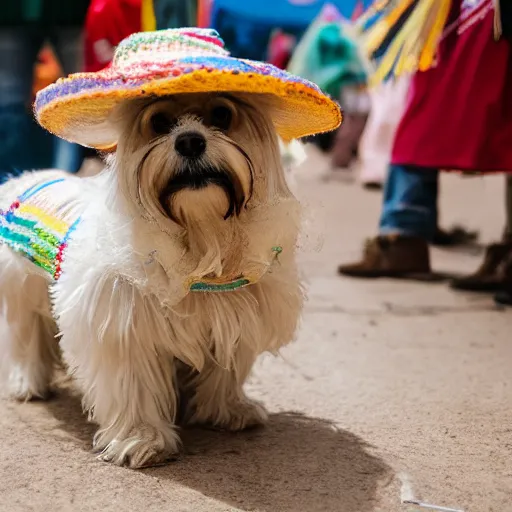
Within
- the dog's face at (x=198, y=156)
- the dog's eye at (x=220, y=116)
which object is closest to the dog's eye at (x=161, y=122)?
the dog's face at (x=198, y=156)

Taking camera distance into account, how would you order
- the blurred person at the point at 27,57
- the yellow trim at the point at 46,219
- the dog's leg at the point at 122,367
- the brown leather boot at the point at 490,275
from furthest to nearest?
the blurred person at the point at 27,57 → the brown leather boot at the point at 490,275 → the yellow trim at the point at 46,219 → the dog's leg at the point at 122,367

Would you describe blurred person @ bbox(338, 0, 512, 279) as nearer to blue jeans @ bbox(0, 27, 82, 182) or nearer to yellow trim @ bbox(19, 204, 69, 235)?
yellow trim @ bbox(19, 204, 69, 235)

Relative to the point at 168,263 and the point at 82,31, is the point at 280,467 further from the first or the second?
the point at 82,31

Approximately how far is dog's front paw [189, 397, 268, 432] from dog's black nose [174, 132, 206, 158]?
2.63 ft

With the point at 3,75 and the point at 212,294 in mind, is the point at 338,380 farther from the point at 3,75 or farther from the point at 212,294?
the point at 3,75

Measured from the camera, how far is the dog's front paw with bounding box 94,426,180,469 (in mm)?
2141

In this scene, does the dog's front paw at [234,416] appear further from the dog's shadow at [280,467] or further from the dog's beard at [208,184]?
the dog's beard at [208,184]

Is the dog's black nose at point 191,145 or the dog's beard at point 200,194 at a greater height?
the dog's black nose at point 191,145

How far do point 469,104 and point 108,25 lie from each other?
1.77m

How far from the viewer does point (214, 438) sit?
2383 mm

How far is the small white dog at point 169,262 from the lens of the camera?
6.64ft

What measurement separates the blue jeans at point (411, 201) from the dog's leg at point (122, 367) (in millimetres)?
2483

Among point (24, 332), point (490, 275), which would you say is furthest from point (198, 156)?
point (490, 275)

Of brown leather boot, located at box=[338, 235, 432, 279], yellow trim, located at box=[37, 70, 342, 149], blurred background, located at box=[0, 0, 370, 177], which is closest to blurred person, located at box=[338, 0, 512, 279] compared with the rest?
brown leather boot, located at box=[338, 235, 432, 279]
